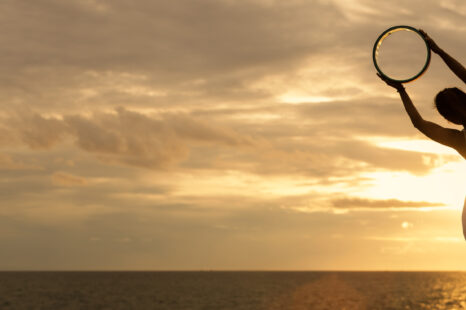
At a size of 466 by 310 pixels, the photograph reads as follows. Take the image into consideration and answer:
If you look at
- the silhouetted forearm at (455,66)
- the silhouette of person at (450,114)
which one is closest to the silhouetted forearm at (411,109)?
the silhouette of person at (450,114)

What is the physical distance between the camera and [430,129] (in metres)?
4.41

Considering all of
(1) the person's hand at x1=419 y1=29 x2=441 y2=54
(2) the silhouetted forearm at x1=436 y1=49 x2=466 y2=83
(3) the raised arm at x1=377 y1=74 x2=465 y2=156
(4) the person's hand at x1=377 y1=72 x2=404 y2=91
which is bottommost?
(3) the raised arm at x1=377 y1=74 x2=465 y2=156

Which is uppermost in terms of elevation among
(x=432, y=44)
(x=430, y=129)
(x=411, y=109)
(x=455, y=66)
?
(x=432, y=44)

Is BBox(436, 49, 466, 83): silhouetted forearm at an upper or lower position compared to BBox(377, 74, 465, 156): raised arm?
upper

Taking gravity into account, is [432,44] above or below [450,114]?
above

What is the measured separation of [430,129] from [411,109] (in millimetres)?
299

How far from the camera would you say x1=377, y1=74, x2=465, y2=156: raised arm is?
13.8 ft

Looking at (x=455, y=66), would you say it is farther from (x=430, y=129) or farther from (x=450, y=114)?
(x=430, y=129)

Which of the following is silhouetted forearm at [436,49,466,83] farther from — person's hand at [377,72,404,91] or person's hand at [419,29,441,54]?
person's hand at [377,72,404,91]

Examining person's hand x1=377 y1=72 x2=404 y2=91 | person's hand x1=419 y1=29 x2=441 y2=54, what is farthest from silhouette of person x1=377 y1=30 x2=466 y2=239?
person's hand x1=377 y1=72 x2=404 y2=91

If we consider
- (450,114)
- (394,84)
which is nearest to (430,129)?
(450,114)

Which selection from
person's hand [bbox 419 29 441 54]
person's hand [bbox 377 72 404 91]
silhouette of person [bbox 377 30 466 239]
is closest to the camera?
silhouette of person [bbox 377 30 466 239]

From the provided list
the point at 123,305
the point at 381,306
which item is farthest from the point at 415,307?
the point at 123,305

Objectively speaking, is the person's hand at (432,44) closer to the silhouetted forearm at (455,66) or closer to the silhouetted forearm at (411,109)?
the silhouetted forearm at (455,66)
